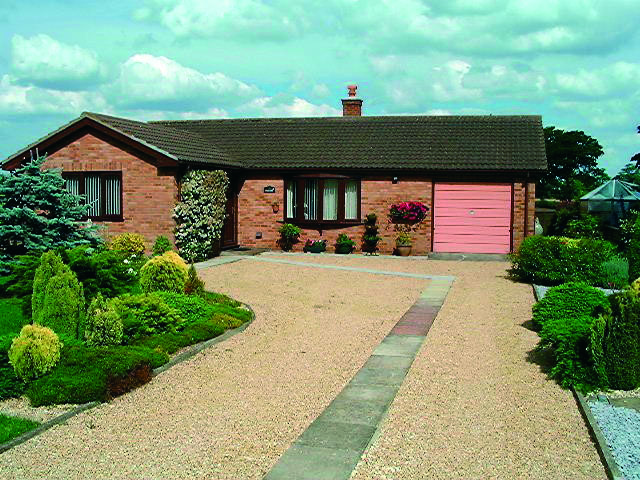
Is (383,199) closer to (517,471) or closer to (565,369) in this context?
(565,369)

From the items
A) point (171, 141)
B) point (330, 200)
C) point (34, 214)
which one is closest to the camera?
point (34, 214)

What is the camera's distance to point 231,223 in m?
25.7

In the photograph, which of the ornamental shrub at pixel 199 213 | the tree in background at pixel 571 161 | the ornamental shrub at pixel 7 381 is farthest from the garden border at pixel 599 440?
the tree in background at pixel 571 161

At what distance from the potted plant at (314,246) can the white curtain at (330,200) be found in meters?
0.93

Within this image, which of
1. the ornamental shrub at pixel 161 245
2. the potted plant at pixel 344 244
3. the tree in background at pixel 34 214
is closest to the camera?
the tree in background at pixel 34 214

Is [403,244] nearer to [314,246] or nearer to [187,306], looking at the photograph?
[314,246]

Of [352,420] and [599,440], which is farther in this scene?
[352,420]

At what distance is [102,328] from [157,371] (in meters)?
0.98

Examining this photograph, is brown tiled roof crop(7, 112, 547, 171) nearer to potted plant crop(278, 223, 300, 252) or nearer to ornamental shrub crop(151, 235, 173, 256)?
potted plant crop(278, 223, 300, 252)

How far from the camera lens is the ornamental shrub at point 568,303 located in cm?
1098

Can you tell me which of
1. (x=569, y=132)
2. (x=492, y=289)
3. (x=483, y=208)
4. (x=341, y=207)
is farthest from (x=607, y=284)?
(x=569, y=132)

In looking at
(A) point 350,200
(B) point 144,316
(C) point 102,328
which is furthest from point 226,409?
(A) point 350,200

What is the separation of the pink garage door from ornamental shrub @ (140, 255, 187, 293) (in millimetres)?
13574

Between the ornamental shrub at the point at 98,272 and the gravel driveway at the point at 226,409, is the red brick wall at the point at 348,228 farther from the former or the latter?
the ornamental shrub at the point at 98,272
